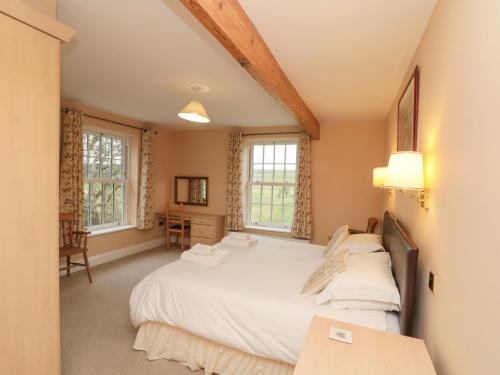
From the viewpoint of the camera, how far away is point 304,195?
457cm

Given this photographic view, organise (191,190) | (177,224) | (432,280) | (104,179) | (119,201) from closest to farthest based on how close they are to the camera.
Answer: (432,280), (104,179), (119,201), (177,224), (191,190)

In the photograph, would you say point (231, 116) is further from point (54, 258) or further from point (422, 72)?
point (54, 258)

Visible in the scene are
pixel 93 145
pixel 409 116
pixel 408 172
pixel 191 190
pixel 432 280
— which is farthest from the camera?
pixel 191 190

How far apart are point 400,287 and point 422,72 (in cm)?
139

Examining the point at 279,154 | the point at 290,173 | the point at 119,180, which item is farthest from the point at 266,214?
the point at 119,180

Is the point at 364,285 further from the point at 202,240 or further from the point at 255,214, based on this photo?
the point at 202,240

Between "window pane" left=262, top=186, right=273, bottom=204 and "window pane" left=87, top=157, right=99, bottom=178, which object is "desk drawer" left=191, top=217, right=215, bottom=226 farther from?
"window pane" left=87, top=157, right=99, bottom=178

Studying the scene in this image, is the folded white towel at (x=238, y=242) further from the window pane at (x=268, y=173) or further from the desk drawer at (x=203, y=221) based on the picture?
the window pane at (x=268, y=173)

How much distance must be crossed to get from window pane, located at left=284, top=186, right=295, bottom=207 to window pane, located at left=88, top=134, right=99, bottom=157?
3.25m

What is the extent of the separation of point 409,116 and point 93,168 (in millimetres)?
4352

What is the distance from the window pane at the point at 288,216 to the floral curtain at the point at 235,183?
32.0 inches

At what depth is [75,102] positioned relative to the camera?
3.78 metres

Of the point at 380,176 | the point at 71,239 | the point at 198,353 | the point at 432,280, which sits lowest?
the point at 198,353

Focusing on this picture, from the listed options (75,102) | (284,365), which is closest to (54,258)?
(284,365)
